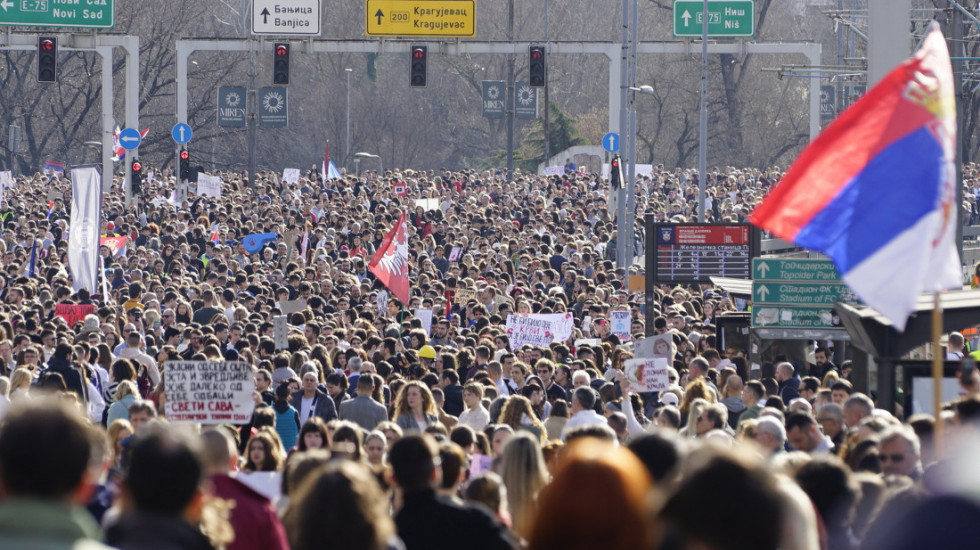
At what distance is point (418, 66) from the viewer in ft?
132

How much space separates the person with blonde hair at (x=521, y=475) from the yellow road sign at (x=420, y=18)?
116ft

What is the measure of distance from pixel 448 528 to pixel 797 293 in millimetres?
11389

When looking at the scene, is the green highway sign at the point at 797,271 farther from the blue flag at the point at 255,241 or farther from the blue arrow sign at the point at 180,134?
the blue arrow sign at the point at 180,134

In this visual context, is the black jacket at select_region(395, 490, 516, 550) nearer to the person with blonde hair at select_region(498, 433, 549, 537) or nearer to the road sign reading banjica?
the person with blonde hair at select_region(498, 433, 549, 537)

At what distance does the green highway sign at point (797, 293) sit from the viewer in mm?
16266

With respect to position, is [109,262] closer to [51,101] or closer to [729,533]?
[729,533]

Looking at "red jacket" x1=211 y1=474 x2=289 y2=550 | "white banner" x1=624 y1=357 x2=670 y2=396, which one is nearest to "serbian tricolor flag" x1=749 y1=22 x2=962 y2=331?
"red jacket" x1=211 y1=474 x2=289 y2=550

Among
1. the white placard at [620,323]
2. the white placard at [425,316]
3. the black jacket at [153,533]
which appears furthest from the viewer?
the white placard at [425,316]

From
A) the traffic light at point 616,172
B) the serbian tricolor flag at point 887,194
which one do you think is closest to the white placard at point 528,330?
the serbian tricolor flag at point 887,194

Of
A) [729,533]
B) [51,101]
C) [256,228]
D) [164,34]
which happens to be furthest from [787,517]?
[51,101]

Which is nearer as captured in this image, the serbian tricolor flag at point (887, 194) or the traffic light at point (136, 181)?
the serbian tricolor flag at point (887, 194)

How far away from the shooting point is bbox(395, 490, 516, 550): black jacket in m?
5.37

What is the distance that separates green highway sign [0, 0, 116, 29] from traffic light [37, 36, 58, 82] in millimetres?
1220

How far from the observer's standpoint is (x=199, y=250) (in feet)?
93.1
